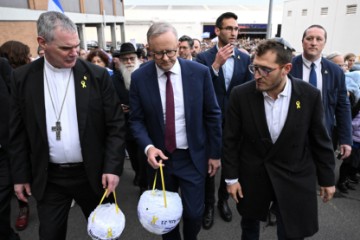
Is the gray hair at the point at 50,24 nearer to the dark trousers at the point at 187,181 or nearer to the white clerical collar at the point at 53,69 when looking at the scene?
the white clerical collar at the point at 53,69

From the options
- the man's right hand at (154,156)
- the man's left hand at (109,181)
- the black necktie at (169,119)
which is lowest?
the man's left hand at (109,181)

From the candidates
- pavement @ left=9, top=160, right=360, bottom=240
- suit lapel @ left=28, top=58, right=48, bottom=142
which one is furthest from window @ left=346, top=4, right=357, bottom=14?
suit lapel @ left=28, top=58, right=48, bottom=142

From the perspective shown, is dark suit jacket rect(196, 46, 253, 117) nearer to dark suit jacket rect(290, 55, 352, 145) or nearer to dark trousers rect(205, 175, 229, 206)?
dark suit jacket rect(290, 55, 352, 145)

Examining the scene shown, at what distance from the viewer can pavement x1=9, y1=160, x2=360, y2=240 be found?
9.57 feet

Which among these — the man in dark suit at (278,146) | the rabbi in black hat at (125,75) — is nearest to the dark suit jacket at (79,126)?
the man in dark suit at (278,146)

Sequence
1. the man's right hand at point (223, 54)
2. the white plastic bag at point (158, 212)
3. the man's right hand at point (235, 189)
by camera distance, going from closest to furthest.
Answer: the white plastic bag at point (158, 212)
the man's right hand at point (235, 189)
the man's right hand at point (223, 54)

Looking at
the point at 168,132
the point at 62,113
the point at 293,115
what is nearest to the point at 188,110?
the point at 168,132

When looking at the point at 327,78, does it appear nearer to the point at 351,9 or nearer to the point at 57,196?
the point at 57,196

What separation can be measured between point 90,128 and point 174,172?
2.54ft

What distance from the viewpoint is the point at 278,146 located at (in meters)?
1.92

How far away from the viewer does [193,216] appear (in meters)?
2.28

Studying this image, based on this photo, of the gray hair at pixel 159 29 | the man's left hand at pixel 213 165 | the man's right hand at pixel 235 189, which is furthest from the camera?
the man's left hand at pixel 213 165

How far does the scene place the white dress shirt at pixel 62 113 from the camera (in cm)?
190

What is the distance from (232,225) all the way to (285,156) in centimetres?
147
